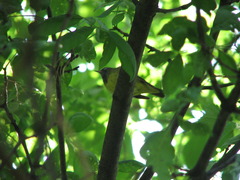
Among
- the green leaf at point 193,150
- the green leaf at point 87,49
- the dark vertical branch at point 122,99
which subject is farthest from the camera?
the green leaf at point 193,150

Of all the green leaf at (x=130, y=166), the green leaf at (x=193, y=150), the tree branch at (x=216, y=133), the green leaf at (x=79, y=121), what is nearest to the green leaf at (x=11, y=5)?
the green leaf at (x=79, y=121)

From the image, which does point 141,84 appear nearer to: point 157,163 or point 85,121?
point 85,121

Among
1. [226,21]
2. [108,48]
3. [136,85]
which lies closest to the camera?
[226,21]

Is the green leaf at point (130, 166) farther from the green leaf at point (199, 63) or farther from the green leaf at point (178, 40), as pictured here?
the green leaf at point (199, 63)

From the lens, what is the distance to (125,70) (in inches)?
79.2

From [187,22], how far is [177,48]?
0.21 meters

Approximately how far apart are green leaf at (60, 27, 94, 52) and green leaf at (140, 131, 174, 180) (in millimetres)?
680

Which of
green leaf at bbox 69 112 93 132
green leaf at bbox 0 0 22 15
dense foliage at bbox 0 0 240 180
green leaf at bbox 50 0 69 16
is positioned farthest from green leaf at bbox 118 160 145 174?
green leaf at bbox 0 0 22 15

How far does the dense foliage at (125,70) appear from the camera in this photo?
1512mm

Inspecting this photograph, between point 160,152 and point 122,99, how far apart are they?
3.63 ft

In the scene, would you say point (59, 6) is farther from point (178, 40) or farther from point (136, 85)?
point (136, 85)

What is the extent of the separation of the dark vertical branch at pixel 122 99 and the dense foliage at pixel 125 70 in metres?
0.05

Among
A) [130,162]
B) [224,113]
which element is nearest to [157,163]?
[224,113]

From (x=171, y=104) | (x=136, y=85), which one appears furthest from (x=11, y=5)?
(x=136, y=85)
